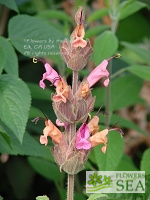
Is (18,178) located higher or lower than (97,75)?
lower

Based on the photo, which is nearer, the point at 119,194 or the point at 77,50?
the point at 77,50

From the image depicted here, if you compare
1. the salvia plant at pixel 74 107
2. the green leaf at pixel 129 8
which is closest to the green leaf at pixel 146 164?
the salvia plant at pixel 74 107

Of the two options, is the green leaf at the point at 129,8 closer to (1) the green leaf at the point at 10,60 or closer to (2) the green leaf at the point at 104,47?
(2) the green leaf at the point at 104,47

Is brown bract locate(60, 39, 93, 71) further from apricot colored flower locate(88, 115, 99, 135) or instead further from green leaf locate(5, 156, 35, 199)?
green leaf locate(5, 156, 35, 199)

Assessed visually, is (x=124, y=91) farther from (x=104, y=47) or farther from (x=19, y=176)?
(x=19, y=176)

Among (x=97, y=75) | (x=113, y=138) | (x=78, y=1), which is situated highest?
(x=78, y=1)

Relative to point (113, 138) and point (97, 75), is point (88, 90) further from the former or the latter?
point (113, 138)

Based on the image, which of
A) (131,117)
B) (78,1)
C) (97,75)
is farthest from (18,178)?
(97,75)

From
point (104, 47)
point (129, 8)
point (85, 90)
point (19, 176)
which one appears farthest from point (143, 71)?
point (19, 176)
